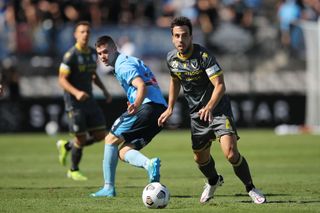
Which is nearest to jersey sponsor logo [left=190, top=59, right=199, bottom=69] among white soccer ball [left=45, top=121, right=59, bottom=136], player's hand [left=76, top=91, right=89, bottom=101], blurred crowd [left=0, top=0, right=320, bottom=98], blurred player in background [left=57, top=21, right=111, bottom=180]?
player's hand [left=76, top=91, right=89, bottom=101]

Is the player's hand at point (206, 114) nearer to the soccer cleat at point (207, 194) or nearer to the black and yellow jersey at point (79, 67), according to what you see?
the soccer cleat at point (207, 194)

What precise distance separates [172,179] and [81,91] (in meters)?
2.46

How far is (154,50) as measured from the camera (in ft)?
94.3

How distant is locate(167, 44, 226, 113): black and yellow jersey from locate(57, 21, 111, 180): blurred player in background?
4.74 metres

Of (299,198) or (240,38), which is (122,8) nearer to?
(240,38)

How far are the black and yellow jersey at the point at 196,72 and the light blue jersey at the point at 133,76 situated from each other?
2.20 ft

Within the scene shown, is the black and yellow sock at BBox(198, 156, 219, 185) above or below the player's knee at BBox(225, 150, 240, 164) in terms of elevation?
below

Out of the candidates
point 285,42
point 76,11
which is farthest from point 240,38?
point 76,11

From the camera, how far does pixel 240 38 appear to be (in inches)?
1168

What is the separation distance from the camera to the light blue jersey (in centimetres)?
1159

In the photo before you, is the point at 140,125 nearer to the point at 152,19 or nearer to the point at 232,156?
the point at 232,156

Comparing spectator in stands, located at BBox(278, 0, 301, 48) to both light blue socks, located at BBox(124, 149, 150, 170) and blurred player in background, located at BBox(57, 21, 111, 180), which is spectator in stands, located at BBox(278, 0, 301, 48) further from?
light blue socks, located at BBox(124, 149, 150, 170)

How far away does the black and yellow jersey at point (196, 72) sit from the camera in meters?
10.9

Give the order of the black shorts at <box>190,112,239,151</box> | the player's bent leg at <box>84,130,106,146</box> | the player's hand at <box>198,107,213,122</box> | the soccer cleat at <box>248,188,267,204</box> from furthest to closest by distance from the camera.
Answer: the player's bent leg at <box>84,130,106,146</box> → the soccer cleat at <box>248,188,267,204</box> → the black shorts at <box>190,112,239,151</box> → the player's hand at <box>198,107,213,122</box>
